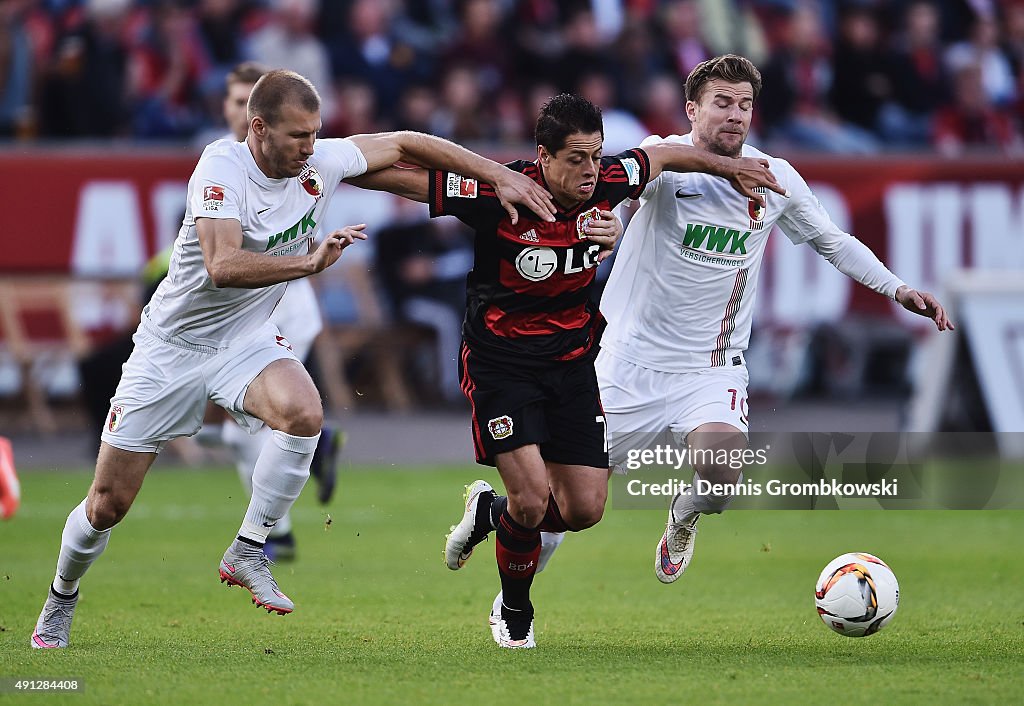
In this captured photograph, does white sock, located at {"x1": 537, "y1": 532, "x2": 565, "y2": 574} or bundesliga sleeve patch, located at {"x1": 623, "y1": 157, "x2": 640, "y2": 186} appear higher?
bundesliga sleeve patch, located at {"x1": 623, "y1": 157, "x2": 640, "y2": 186}

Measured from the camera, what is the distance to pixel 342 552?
9.98 m

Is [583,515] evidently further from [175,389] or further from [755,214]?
[175,389]

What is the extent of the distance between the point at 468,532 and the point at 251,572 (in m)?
1.29

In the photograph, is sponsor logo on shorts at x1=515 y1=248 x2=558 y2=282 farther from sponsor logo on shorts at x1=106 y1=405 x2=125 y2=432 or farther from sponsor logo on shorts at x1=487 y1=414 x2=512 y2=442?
sponsor logo on shorts at x1=106 y1=405 x2=125 y2=432

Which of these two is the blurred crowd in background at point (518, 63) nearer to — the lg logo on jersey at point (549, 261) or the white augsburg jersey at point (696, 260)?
the white augsburg jersey at point (696, 260)

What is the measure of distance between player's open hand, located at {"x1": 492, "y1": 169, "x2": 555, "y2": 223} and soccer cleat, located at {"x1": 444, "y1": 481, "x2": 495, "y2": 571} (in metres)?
1.47

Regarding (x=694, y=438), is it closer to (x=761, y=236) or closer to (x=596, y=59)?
(x=761, y=236)

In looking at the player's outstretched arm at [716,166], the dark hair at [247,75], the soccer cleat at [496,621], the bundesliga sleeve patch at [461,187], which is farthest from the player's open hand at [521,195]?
the dark hair at [247,75]

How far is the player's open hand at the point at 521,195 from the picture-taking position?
666cm

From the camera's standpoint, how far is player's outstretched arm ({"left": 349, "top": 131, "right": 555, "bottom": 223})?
21.9 ft

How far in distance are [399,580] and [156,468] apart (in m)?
5.91

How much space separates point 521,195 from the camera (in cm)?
667

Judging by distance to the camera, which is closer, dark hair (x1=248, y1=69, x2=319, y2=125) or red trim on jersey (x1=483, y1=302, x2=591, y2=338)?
dark hair (x1=248, y1=69, x2=319, y2=125)

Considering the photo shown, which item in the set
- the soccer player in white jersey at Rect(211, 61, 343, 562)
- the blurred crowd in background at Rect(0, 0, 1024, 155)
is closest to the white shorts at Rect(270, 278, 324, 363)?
the soccer player in white jersey at Rect(211, 61, 343, 562)
